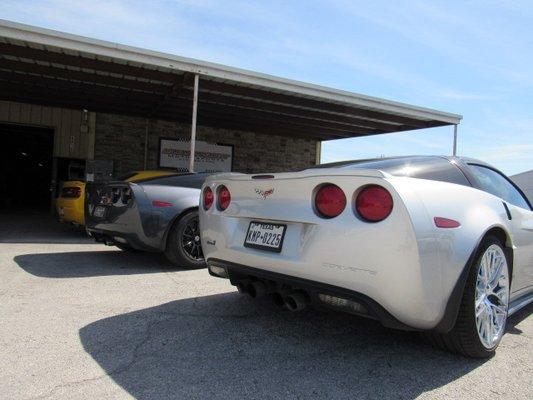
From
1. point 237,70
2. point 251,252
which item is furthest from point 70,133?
point 251,252

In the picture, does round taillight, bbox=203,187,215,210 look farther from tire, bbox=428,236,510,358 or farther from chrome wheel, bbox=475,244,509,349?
chrome wheel, bbox=475,244,509,349

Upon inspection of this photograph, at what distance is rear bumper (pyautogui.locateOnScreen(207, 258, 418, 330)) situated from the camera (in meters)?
2.52

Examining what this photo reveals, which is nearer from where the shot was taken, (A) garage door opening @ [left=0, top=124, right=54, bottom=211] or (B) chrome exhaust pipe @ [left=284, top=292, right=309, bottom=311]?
(B) chrome exhaust pipe @ [left=284, top=292, right=309, bottom=311]

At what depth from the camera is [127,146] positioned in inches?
591

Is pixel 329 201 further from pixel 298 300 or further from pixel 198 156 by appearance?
pixel 198 156

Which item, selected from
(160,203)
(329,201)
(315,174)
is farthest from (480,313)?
(160,203)

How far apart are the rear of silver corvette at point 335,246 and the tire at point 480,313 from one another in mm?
333

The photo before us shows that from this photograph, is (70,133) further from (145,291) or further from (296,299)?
(296,299)

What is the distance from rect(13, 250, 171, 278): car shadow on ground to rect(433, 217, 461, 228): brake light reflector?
12.1 feet

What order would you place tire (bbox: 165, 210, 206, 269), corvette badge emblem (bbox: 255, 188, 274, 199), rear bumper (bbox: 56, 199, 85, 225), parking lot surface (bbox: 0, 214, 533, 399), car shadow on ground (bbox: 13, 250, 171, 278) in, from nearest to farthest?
parking lot surface (bbox: 0, 214, 533, 399)
corvette badge emblem (bbox: 255, 188, 274, 199)
car shadow on ground (bbox: 13, 250, 171, 278)
tire (bbox: 165, 210, 206, 269)
rear bumper (bbox: 56, 199, 85, 225)

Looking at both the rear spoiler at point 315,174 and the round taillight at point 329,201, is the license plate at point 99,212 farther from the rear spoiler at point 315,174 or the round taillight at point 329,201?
the round taillight at point 329,201

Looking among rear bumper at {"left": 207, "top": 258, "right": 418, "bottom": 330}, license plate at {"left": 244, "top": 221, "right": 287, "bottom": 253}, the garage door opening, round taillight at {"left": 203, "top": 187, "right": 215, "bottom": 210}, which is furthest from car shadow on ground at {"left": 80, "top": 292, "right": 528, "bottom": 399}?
the garage door opening

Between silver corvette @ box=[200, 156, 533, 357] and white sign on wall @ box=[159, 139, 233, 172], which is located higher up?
white sign on wall @ box=[159, 139, 233, 172]

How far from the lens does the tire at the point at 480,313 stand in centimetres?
278
